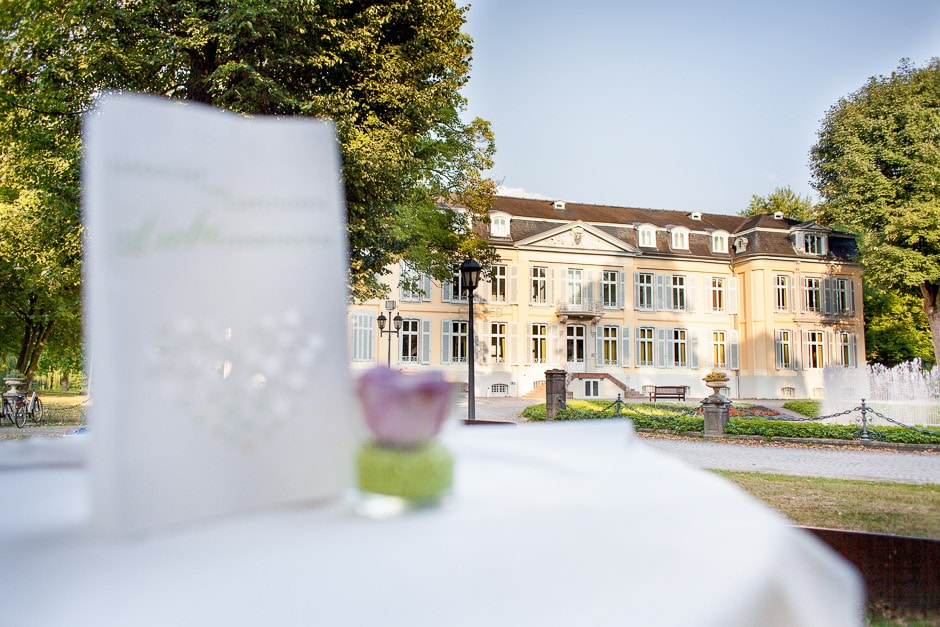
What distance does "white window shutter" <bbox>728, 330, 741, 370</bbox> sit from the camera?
30.6m

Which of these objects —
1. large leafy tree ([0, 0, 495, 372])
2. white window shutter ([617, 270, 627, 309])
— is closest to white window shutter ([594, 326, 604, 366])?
white window shutter ([617, 270, 627, 309])

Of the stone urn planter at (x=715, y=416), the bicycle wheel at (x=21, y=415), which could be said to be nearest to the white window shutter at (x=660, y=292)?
the stone urn planter at (x=715, y=416)

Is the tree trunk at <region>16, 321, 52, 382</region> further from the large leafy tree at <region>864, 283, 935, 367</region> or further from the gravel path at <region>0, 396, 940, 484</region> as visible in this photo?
the large leafy tree at <region>864, 283, 935, 367</region>

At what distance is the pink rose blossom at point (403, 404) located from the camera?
0.88 metres

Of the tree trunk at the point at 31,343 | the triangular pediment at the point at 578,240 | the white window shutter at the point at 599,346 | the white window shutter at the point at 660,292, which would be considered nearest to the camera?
the tree trunk at the point at 31,343

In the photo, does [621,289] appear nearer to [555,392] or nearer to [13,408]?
[555,392]

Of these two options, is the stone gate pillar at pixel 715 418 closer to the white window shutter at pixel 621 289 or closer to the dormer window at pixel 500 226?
the dormer window at pixel 500 226

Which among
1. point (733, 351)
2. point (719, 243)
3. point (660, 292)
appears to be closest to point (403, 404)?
point (660, 292)

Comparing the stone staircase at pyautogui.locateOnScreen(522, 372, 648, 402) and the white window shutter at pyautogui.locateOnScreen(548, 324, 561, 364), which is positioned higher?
the white window shutter at pyautogui.locateOnScreen(548, 324, 561, 364)

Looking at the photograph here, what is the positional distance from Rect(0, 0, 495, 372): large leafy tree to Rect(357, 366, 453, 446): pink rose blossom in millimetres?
9392

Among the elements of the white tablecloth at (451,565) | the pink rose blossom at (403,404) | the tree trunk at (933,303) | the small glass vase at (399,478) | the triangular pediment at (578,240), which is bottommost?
the white tablecloth at (451,565)

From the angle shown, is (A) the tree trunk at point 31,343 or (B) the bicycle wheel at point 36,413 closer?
(B) the bicycle wheel at point 36,413

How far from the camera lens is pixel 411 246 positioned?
13.0 m

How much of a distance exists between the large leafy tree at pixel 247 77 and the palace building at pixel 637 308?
48.8 ft
